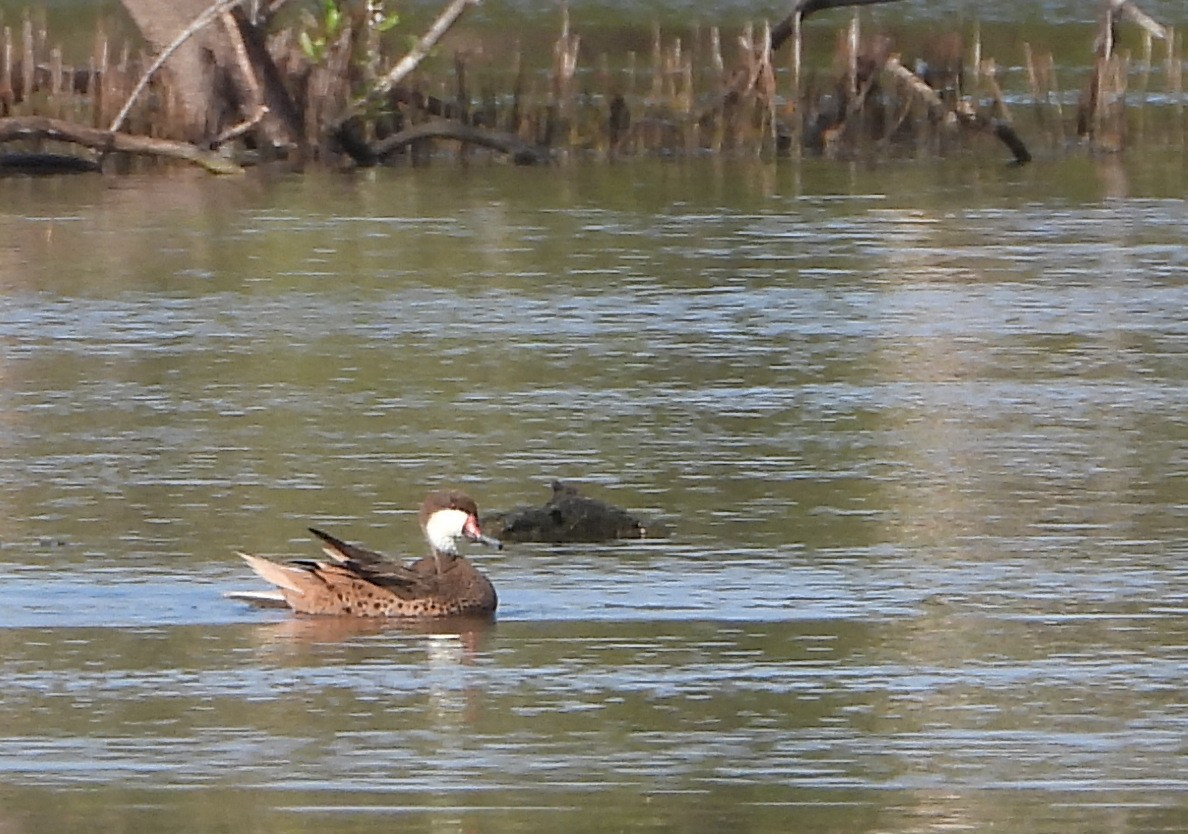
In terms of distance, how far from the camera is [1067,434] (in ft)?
44.2

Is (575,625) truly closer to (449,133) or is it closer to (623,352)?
(623,352)

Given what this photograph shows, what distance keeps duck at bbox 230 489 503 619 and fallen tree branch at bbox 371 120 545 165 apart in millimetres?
16354

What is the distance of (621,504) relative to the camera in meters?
11.9

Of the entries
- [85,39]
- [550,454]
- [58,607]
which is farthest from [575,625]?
[85,39]

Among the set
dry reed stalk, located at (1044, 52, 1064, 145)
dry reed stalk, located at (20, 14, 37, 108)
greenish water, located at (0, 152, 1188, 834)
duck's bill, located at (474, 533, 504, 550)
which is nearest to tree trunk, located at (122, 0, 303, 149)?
dry reed stalk, located at (20, 14, 37, 108)

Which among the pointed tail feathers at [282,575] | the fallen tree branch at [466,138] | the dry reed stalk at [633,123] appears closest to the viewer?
the pointed tail feathers at [282,575]

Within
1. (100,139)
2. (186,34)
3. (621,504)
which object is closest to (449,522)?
(621,504)

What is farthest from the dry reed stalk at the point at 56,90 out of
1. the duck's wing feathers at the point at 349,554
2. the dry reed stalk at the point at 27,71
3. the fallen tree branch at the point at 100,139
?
the duck's wing feathers at the point at 349,554

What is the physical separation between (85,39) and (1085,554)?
26.1 meters

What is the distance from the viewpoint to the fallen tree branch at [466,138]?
26438mm

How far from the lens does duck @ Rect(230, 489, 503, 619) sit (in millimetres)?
10000

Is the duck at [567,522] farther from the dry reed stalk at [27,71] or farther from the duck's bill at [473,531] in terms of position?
the dry reed stalk at [27,71]

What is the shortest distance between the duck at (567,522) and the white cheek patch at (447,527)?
110cm

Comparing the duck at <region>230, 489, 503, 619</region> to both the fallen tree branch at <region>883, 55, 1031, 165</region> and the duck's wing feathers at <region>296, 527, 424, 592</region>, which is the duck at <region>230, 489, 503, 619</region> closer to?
the duck's wing feathers at <region>296, 527, 424, 592</region>
